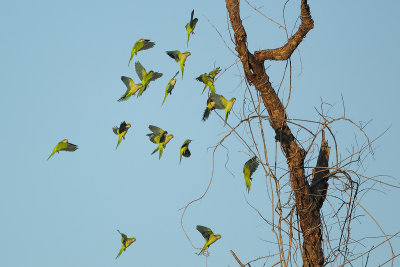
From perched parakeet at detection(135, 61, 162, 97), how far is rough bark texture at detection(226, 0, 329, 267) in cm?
46

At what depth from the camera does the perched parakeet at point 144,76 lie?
3.27 m

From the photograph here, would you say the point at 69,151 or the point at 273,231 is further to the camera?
the point at 69,151

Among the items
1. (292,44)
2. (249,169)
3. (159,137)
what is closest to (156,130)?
(159,137)

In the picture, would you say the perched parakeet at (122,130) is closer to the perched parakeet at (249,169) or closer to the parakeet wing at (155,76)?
the parakeet wing at (155,76)

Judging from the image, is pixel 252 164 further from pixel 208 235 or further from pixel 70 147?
pixel 70 147

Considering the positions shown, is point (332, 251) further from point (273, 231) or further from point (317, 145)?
point (317, 145)

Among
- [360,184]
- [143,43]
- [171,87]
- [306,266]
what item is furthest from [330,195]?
[143,43]

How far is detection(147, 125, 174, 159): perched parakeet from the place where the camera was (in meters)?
3.25

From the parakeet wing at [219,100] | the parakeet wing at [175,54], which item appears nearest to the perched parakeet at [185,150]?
the parakeet wing at [219,100]

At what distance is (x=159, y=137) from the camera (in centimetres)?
325

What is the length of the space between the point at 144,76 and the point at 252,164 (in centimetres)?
73

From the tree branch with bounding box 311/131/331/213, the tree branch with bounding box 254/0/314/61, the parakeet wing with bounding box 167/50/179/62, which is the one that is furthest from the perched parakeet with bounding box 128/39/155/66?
the tree branch with bounding box 311/131/331/213

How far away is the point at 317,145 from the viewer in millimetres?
3350

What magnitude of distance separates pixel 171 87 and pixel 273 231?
2.98ft
